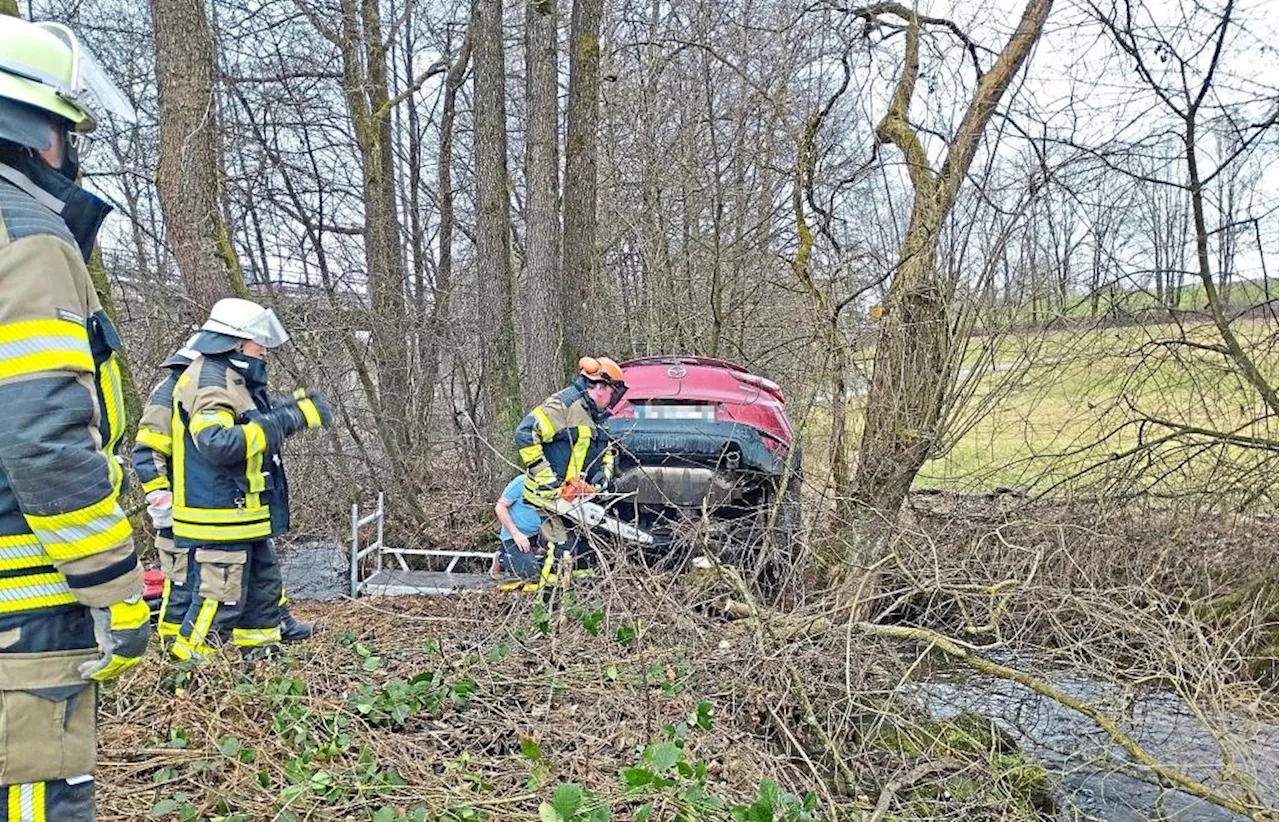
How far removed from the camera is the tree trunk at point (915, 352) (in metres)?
6.04

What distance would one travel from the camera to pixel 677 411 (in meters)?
6.29

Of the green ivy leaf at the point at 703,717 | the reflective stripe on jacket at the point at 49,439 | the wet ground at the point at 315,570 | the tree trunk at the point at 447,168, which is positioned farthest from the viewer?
the tree trunk at the point at 447,168

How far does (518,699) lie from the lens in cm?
422

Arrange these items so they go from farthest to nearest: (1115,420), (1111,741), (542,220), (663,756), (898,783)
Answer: (542,220), (1115,420), (1111,741), (898,783), (663,756)

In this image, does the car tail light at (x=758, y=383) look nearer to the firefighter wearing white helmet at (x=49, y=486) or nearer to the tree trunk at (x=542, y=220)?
the tree trunk at (x=542, y=220)

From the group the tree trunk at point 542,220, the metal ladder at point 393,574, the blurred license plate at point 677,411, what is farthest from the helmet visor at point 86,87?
the tree trunk at point 542,220

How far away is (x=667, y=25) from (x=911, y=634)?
31.9 ft

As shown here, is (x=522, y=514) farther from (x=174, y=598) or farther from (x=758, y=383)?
(x=174, y=598)

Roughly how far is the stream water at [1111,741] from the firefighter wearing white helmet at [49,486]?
3323 millimetres

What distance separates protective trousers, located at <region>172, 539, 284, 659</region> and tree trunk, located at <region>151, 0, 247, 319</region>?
299 centimetres

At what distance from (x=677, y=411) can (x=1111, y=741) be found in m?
3.17

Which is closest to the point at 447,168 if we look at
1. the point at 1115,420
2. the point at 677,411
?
the point at 677,411

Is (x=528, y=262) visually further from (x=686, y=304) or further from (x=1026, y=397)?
(x=1026, y=397)

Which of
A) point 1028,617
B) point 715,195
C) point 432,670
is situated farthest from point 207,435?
point 715,195
